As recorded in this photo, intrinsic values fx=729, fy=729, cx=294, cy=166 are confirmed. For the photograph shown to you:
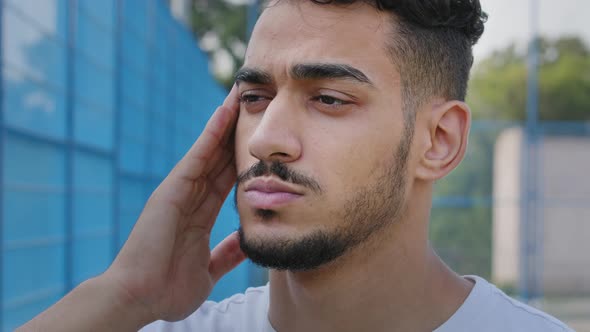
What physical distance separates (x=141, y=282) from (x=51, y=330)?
26 centimetres

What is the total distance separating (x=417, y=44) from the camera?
6.46 feet

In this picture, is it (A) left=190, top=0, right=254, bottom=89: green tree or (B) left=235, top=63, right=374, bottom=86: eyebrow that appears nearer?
(B) left=235, top=63, right=374, bottom=86: eyebrow

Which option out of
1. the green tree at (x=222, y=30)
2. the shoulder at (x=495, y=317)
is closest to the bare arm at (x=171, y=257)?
the shoulder at (x=495, y=317)

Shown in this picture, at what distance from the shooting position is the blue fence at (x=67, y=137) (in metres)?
4.64

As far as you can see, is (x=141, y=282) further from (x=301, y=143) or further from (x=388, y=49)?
(x=388, y=49)

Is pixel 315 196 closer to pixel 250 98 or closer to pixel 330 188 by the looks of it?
pixel 330 188

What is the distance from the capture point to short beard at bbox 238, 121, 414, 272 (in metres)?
1.76

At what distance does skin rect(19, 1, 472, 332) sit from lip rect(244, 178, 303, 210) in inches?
0.9

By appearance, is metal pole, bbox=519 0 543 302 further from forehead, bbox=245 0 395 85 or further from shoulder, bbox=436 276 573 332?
forehead, bbox=245 0 395 85

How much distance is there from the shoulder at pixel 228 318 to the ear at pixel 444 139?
62 centimetres

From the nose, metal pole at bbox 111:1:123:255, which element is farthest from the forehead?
metal pole at bbox 111:1:123:255

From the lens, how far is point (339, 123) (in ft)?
6.00

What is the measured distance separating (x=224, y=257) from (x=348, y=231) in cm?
55

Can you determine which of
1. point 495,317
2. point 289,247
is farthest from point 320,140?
point 495,317
